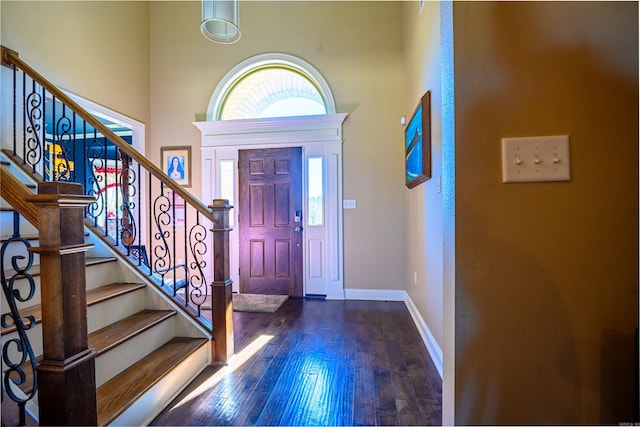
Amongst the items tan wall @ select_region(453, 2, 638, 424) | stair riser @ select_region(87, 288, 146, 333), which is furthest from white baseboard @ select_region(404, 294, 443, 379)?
stair riser @ select_region(87, 288, 146, 333)

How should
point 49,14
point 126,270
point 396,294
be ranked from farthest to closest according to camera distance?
1. point 396,294
2. point 49,14
3. point 126,270

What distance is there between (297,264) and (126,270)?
2.08 metres

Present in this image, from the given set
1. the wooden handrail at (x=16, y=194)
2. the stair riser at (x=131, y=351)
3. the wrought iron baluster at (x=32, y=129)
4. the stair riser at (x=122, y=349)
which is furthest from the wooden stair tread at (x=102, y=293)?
the wrought iron baluster at (x=32, y=129)

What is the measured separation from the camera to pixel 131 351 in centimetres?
178

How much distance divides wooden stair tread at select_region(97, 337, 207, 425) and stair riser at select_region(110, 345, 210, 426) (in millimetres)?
30

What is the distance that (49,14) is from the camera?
9.71 feet

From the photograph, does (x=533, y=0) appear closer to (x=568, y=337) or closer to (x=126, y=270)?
(x=568, y=337)

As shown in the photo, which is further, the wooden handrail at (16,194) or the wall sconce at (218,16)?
the wall sconce at (218,16)

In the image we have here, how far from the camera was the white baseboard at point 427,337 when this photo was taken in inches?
82.0

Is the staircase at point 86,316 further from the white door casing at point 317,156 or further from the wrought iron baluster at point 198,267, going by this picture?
the white door casing at point 317,156

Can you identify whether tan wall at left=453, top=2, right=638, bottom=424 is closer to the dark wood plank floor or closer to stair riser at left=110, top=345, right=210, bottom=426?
the dark wood plank floor

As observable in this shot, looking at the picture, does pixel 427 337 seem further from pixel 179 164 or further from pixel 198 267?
pixel 179 164

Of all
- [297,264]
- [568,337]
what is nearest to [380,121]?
[297,264]

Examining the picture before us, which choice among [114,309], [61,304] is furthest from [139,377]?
[61,304]
